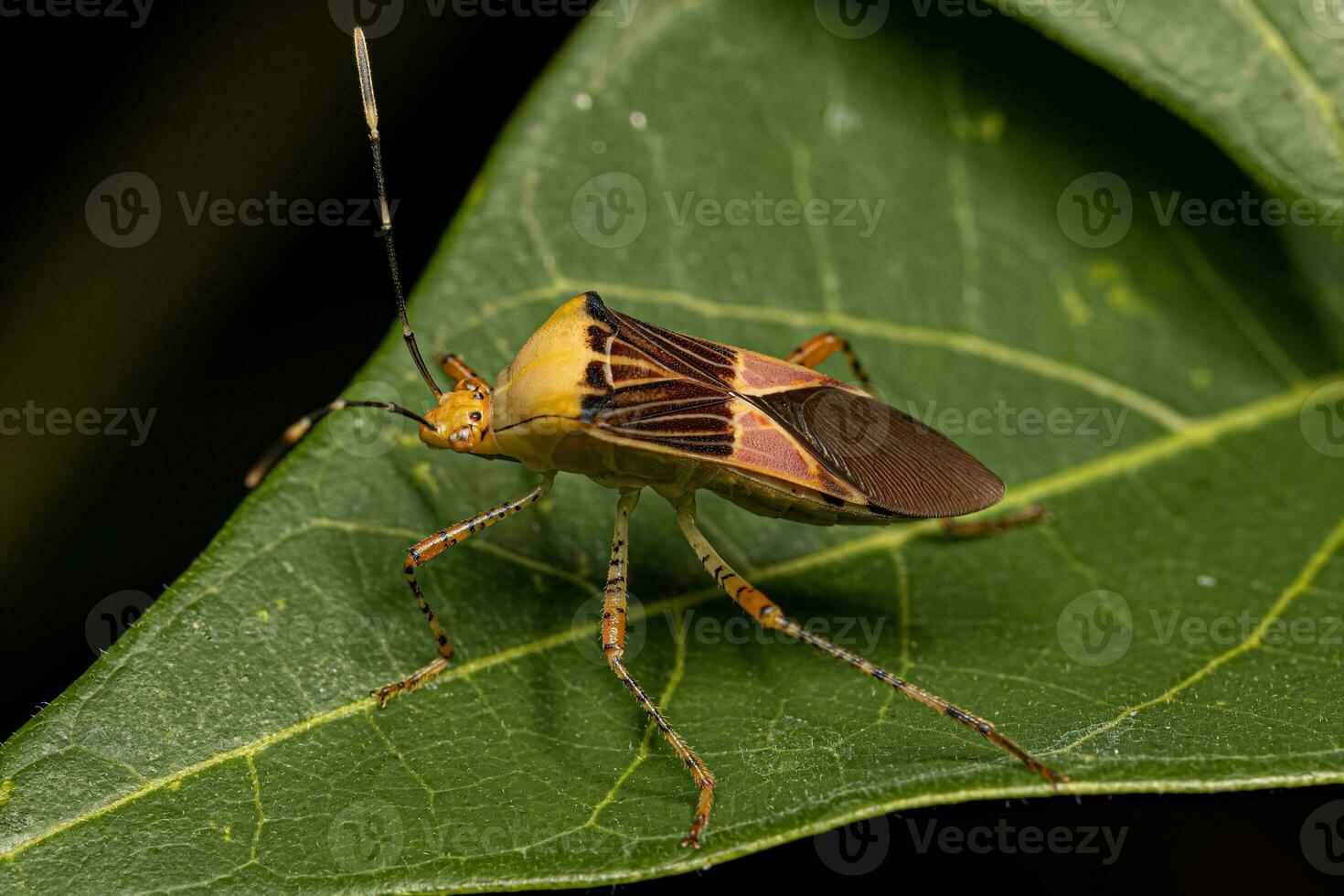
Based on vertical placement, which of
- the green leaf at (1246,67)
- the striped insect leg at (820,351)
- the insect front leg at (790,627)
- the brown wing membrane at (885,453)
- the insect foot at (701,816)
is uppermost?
the green leaf at (1246,67)

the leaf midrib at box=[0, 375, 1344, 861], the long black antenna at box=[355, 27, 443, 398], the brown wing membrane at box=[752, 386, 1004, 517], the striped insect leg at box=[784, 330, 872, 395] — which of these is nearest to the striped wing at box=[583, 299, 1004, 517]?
the brown wing membrane at box=[752, 386, 1004, 517]

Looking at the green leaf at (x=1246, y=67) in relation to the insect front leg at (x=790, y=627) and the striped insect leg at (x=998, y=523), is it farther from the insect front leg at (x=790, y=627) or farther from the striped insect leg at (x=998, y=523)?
the insect front leg at (x=790, y=627)

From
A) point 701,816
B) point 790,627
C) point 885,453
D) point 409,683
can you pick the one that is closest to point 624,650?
point 790,627

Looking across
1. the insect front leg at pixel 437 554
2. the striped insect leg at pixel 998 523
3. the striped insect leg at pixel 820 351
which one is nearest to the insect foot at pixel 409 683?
the insect front leg at pixel 437 554

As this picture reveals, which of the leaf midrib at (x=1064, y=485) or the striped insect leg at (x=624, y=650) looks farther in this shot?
the leaf midrib at (x=1064, y=485)

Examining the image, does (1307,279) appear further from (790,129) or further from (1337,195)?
(790,129)

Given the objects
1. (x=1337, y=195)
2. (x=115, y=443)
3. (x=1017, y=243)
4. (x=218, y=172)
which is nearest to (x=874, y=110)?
(x=1017, y=243)

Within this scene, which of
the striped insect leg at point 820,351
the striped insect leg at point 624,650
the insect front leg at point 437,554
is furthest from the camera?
the striped insect leg at point 820,351
